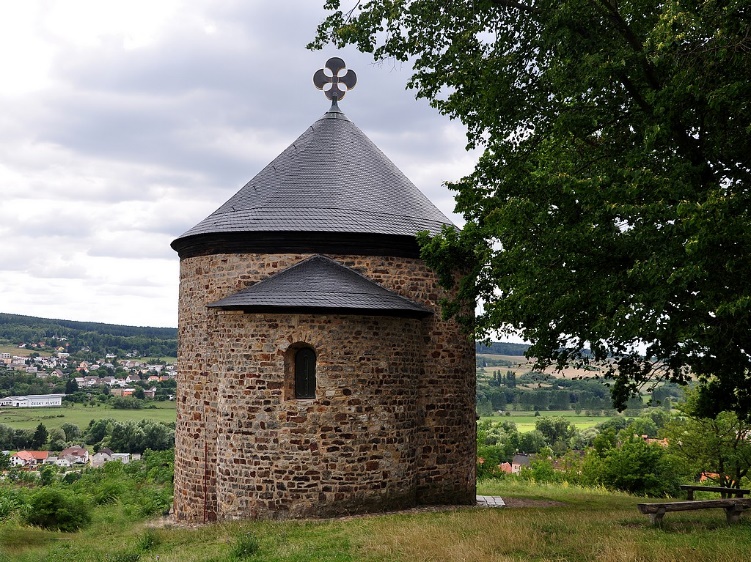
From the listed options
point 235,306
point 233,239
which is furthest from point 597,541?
point 233,239

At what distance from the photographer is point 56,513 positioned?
16141 millimetres

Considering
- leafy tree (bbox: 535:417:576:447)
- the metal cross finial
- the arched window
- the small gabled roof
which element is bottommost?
leafy tree (bbox: 535:417:576:447)

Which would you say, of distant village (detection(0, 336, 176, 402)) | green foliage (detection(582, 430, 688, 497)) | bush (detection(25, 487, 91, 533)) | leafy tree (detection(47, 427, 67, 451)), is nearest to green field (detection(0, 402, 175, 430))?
distant village (detection(0, 336, 176, 402))

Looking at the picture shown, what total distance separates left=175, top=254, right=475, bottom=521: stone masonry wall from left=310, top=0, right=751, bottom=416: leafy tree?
2.22m

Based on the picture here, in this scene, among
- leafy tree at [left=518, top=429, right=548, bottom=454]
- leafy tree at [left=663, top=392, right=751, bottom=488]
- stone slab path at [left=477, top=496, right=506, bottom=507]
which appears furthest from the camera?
leafy tree at [left=518, top=429, right=548, bottom=454]

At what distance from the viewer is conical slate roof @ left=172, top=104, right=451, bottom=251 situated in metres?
14.8

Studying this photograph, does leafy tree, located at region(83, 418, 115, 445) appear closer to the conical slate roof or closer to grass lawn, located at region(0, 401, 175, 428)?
grass lawn, located at region(0, 401, 175, 428)

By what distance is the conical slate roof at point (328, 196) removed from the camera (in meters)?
14.8

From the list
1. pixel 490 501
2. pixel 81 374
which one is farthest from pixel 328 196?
pixel 81 374

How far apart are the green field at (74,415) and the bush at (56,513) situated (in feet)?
164

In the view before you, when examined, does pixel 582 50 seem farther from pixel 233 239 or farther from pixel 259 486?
pixel 259 486

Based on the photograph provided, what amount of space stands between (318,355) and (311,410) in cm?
105

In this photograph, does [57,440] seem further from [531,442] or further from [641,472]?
[641,472]

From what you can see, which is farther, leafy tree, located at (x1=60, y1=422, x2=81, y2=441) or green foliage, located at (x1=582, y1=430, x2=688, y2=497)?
leafy tree, located at (x1=60, y1=422, x2=81, y2=441)
